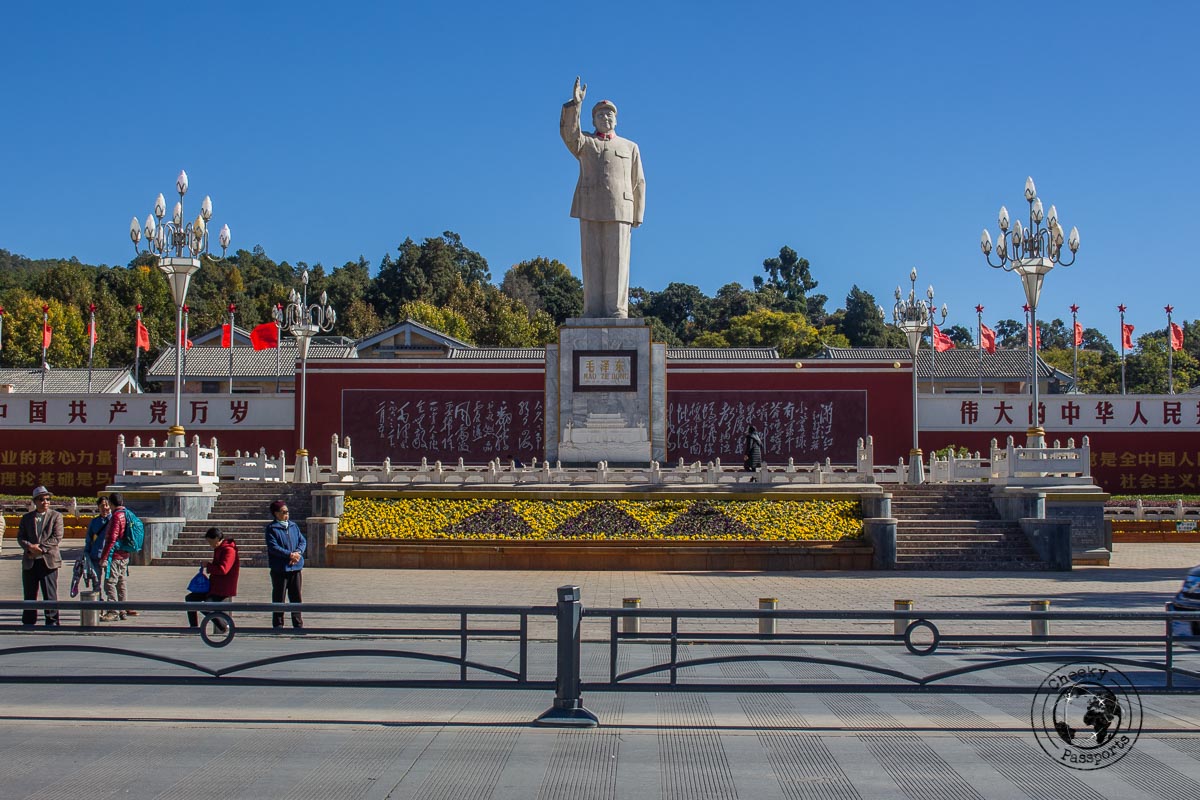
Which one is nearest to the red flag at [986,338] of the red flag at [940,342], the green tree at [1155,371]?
the red flag at [940,342]

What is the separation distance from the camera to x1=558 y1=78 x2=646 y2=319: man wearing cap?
25219mm

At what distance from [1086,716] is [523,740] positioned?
3.10 meters

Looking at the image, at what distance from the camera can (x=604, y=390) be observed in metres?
26.0

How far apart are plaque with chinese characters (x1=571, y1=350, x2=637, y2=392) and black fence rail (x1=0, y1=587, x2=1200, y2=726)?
57.1ft

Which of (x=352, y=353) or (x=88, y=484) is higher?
(x=352, y=353)

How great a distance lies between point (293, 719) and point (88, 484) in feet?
81.2

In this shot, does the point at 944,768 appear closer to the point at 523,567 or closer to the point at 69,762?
the point at 69,762

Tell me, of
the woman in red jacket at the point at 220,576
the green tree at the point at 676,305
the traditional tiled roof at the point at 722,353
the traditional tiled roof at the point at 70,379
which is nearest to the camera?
the woman in red jacket at the point at 220,576

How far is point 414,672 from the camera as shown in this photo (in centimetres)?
774

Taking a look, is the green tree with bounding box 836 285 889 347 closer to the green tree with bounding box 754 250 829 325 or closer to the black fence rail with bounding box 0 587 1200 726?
the green tree with bounding box 754 250 829 325

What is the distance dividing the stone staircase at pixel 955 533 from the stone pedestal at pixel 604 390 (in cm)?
655

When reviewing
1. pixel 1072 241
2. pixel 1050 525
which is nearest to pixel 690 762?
pixel 1050 525

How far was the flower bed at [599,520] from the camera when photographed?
61.4 ft

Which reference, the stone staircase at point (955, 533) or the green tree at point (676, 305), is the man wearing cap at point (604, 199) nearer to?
the stone staircase at point (955, 533)
